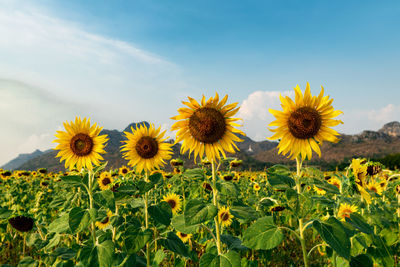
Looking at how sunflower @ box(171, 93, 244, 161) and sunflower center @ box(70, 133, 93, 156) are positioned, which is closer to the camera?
sunflower @ box(171, 93, 244, 161)

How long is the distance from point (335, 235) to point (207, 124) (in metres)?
1.66

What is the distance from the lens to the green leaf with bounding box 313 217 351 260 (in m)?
2.08

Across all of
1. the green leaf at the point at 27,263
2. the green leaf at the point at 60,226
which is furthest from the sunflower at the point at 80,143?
the green leaf at the point at 27,263

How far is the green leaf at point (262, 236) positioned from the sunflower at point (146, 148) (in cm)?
168

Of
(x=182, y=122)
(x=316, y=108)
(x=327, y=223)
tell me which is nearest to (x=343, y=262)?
(x=327, y=223)

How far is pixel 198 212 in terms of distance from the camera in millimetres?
2396

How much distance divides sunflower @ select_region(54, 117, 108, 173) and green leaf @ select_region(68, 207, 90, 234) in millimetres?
1139

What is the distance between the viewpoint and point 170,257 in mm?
4898

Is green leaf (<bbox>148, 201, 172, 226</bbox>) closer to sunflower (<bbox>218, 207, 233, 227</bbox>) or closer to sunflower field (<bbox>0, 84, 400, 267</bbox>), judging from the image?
sunflower field (<bbox>0, 84, 400, 267</bbox>)

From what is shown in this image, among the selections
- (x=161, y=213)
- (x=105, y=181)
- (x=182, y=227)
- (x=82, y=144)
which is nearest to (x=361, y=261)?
(x=182, y=227)

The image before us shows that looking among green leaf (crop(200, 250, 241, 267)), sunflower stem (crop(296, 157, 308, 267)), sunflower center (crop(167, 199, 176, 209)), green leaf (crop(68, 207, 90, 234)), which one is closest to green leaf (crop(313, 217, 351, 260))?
sunflower stem (crop(296, 157, 308, 267))

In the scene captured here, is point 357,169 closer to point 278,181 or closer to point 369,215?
point 369,215

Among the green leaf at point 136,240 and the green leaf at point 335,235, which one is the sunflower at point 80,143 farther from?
the green leaf at point 335,235

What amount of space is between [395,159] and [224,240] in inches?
1413
